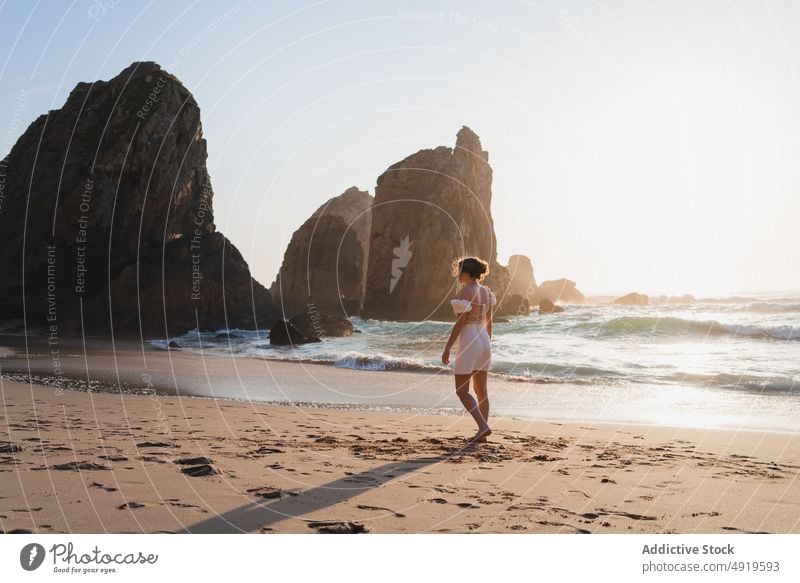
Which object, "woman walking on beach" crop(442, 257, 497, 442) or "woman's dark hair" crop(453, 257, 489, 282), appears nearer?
"woman walking on beach" crop(442, 257, 497, 442)

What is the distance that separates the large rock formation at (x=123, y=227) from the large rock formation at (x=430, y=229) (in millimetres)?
20676

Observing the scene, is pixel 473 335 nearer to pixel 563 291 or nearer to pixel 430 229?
pixel 430 229

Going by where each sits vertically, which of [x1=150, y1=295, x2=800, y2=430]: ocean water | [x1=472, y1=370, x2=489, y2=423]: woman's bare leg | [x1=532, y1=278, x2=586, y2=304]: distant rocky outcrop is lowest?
[x1=150, y1=295, x2=800, y2=430]: ocean water

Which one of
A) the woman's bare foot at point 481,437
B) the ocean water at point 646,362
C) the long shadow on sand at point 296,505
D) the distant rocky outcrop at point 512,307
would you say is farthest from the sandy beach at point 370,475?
the distant rocky outcrop at point 512,307

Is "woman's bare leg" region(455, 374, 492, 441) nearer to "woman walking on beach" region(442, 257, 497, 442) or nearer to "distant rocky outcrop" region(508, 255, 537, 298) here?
"woman walking on beach" region(442, 257, 497, 442)

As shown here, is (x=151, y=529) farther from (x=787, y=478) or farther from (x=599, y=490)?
(x=787, y=478)

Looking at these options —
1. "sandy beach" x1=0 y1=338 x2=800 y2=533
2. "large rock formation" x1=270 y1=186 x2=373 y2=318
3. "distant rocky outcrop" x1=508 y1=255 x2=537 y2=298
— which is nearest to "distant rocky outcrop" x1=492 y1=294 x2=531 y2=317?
"large rock formation" x1=270 y1=186 x2=373 y2=318

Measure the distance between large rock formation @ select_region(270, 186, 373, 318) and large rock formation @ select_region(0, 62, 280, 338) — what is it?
45.4 metres

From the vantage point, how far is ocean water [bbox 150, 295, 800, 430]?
39.4ft

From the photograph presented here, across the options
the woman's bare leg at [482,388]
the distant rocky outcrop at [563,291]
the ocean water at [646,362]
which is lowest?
the ocean water at [646,362]

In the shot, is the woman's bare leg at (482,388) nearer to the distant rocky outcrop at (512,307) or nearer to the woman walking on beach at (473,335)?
the woman walking on beach at (473,335)

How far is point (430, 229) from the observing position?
6222 centimetres

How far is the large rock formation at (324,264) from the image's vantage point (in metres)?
95.1
